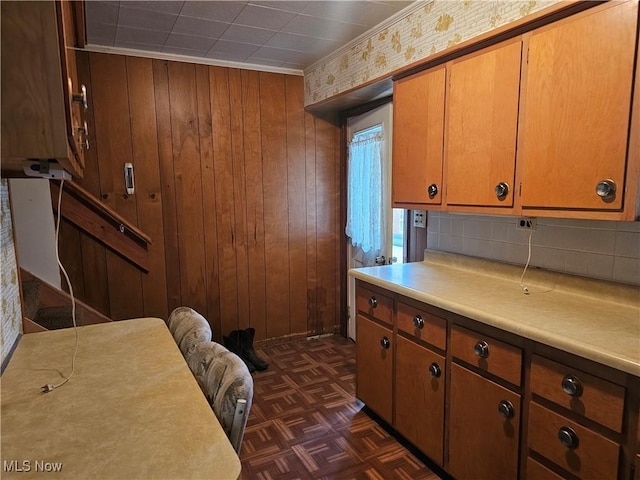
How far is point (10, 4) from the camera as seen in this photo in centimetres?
73

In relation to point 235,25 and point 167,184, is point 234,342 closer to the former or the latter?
point 167,184

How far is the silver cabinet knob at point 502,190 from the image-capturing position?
5.76 feet

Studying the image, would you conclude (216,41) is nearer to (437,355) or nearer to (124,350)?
(124,350)

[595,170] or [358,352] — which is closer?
[595,170]

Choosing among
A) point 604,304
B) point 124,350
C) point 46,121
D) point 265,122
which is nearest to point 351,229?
point 265,122

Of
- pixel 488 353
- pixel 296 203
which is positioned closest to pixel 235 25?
pixel 296 203

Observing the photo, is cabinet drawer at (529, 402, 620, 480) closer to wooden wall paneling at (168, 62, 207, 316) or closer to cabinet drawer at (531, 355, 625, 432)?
cabinet drawer at (531, 355, 625, 432)

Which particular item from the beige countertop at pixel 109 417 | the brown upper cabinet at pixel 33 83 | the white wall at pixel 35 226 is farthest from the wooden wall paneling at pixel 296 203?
the brown upper cabinet at pixel 33 83

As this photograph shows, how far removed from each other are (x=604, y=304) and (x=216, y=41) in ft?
8.56

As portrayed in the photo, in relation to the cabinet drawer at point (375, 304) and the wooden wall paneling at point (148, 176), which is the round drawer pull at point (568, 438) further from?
→ the wooden wall paneling at point (148, 176)

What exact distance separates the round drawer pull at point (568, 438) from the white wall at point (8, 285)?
1845 mm

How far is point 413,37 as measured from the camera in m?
2.16

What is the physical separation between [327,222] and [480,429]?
2.28m

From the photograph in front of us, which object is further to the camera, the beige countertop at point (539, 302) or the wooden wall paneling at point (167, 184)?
the wooden wall paneling at point (167, 184)
